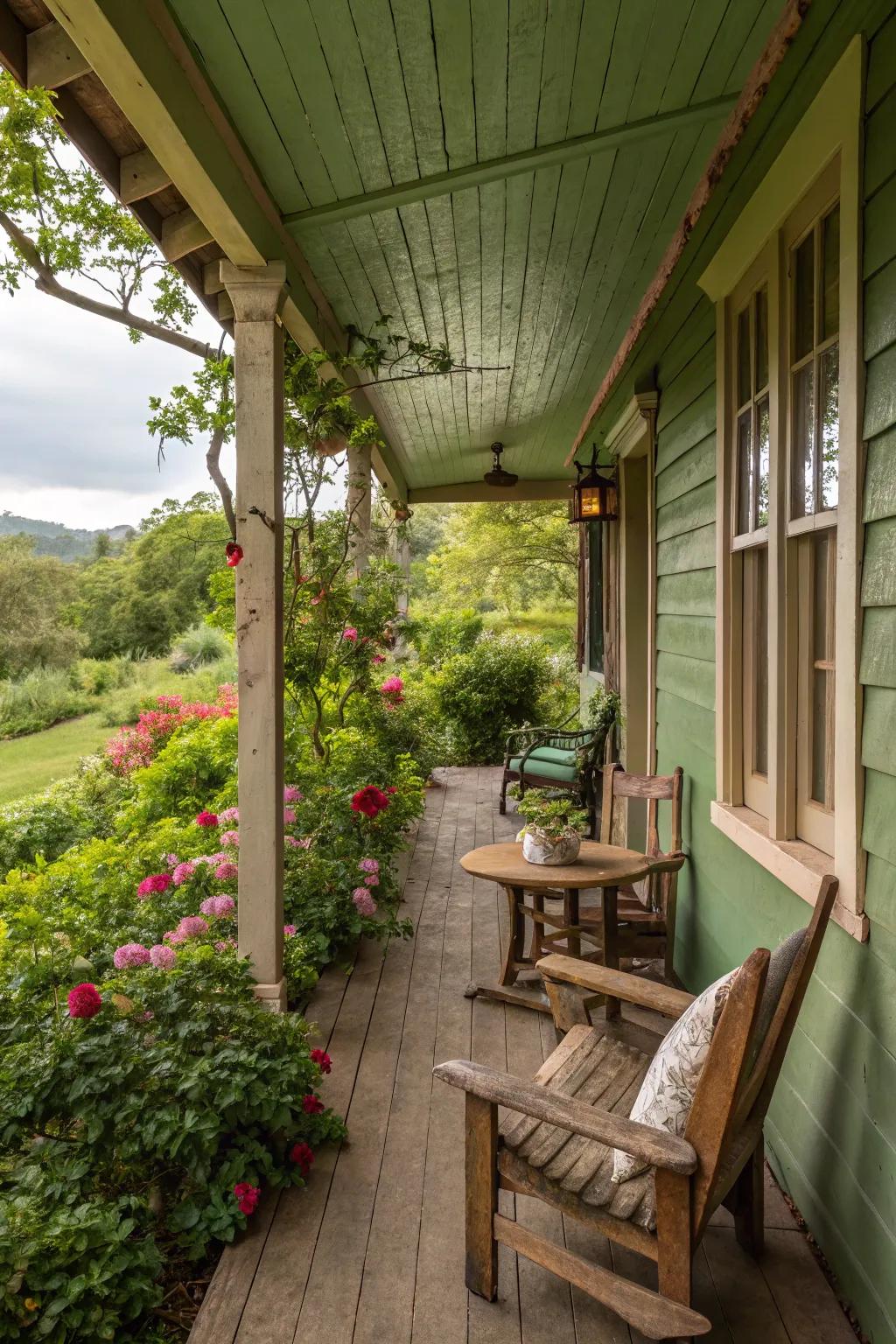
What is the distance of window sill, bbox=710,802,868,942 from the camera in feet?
5.23

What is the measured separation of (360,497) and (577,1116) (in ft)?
11.5

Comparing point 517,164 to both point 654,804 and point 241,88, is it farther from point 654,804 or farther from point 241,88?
point 654,804

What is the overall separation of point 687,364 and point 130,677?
1051cm

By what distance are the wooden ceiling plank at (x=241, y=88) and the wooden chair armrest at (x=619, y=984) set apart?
223cm

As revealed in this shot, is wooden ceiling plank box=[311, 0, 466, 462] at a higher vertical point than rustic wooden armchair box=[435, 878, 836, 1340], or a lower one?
higher

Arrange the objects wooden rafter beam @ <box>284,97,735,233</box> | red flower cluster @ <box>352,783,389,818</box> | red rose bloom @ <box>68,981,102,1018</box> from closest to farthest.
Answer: red rose bloom @ <box>68,981,102,1018</box> < wooden rafter beam @ <box>284,97,735,233</box> < red flower cluster @ <box>352,783,389,818</box>

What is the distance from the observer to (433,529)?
1227 inches

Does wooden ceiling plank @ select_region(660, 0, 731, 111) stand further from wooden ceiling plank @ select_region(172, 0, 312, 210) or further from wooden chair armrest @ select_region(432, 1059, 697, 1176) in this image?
wooden chair armrest @ select_region(432, 1059, 697, 1176)

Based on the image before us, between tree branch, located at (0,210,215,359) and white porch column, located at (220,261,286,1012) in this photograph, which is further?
tree branch, located at (0,210,215,359)

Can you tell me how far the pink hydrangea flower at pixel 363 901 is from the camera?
3189 mm

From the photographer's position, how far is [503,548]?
46.9 ft

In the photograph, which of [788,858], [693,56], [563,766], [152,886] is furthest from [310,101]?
[563,766]

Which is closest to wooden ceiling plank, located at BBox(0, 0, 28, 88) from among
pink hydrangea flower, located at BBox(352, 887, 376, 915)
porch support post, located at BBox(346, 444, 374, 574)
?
pink hydrangea flower, located at BBox(352, 887, 376, 915)

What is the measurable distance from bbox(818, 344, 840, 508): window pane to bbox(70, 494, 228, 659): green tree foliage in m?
12.7
